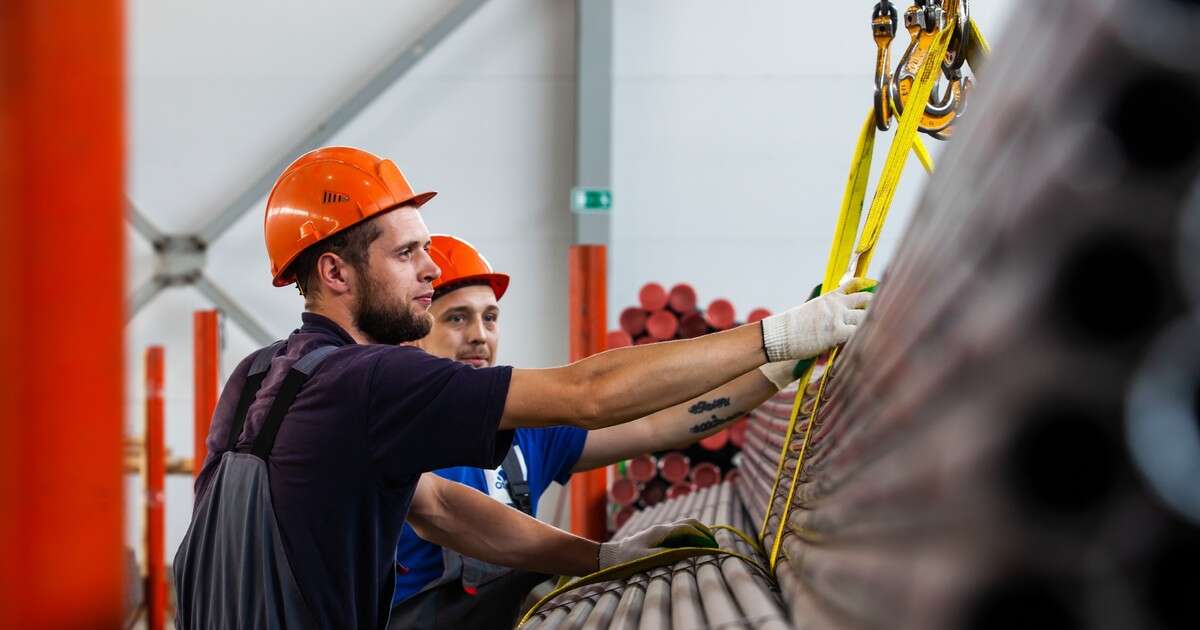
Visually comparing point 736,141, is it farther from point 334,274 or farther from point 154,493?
point 334,274

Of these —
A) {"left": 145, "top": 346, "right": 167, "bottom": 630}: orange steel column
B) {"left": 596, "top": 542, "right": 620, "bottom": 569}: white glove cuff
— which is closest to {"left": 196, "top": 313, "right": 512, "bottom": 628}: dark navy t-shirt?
{"left": 596, "top": 542, "right": 620, "bottom": 569}: white glove cuff

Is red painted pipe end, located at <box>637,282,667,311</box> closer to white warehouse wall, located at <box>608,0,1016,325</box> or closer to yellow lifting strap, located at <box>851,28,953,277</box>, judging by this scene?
white warehouse wall, located at <box>608,0,1016,325</box>

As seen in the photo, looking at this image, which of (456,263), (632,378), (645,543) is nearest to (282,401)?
(632,378)

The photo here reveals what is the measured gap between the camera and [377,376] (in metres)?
2.18

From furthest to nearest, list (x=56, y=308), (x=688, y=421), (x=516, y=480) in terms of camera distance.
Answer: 1. (x=516, y=480)
2. (x=688, y=421)
3. (x=56, y=308)

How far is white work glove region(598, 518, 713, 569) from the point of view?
2705mm

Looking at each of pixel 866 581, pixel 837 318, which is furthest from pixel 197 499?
pixel 866 581

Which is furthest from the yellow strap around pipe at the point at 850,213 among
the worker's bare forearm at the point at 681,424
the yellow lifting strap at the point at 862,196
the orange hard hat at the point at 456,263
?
the orange hard hat at the point at 456,263

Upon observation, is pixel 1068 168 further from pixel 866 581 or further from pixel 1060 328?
pixel 866 581

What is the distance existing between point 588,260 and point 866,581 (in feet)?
12.5

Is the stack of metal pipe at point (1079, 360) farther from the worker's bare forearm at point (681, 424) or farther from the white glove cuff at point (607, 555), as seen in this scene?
the worker's bare forearm at point (681, 424)

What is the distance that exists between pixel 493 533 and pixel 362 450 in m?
0.78

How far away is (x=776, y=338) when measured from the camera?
2.14 m

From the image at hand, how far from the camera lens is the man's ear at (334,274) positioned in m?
2.68
